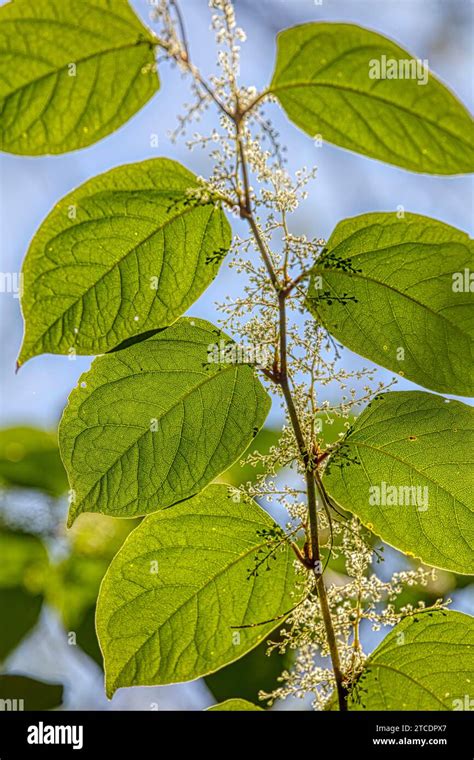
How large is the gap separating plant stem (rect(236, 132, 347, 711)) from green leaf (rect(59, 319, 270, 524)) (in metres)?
0.05

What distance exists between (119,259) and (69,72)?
0.18 meters

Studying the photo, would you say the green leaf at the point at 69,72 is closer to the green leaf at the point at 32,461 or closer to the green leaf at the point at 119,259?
the green leaf at the point at 119,259

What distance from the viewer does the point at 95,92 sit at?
717 millimetres

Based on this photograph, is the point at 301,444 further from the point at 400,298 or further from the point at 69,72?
the point at 69,72

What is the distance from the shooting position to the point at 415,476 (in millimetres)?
846

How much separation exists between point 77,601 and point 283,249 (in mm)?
876

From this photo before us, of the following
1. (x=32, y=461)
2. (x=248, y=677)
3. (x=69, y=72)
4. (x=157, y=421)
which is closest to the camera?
(x=69, y=72)

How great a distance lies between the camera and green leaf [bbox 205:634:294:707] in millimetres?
1216

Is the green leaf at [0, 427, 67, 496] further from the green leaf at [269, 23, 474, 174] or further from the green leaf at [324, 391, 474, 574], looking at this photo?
the green leaf at [269, 23, 474, 174]

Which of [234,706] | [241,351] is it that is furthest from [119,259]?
[234,706]

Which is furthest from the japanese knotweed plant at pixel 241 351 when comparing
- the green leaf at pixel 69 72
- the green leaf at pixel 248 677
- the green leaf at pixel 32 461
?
the green leaf at pixel 32 461

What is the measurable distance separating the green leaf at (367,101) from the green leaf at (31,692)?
103cm

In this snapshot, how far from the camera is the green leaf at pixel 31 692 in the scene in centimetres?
129
